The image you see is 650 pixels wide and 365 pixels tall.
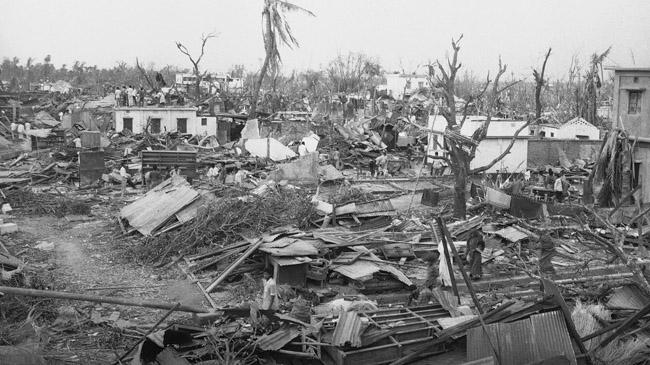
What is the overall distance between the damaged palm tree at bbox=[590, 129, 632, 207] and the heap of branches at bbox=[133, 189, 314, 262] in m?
10.7

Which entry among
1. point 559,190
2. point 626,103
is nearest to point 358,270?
point 559,190

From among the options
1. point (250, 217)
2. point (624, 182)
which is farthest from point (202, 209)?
point (624, 182)

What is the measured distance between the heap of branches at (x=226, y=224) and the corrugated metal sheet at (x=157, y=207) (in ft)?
2.14

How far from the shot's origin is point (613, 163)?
20938 mm

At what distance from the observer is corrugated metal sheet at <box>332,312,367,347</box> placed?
25.5 feet

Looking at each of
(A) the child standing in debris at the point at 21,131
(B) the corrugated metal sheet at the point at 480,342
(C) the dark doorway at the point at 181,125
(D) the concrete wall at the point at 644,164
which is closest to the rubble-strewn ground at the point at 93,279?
(B) the corrugated metal sheet at the point at 480,342

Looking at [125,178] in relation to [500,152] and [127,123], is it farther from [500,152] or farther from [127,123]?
[500,152]

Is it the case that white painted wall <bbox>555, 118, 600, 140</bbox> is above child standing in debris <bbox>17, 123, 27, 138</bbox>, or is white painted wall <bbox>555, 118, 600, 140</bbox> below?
above

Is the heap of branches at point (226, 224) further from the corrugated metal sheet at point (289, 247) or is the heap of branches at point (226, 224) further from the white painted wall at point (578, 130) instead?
the white painted wall at point (578, 130)

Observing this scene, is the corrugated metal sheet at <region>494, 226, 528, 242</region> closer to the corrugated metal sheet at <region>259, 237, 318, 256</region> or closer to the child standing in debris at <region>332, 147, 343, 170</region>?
the corrugated metal sheet at <region>259, 237, 318, 256</region>

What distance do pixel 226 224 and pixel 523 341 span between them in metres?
8.39

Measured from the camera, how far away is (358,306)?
30.5 ft

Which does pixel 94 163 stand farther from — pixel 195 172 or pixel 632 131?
pixel 632 131

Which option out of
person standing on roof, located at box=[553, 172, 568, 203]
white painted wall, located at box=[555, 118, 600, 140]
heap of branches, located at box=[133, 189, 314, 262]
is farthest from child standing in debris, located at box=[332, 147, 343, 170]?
white painted wall, located at box=[555, 118, 600, 140]
